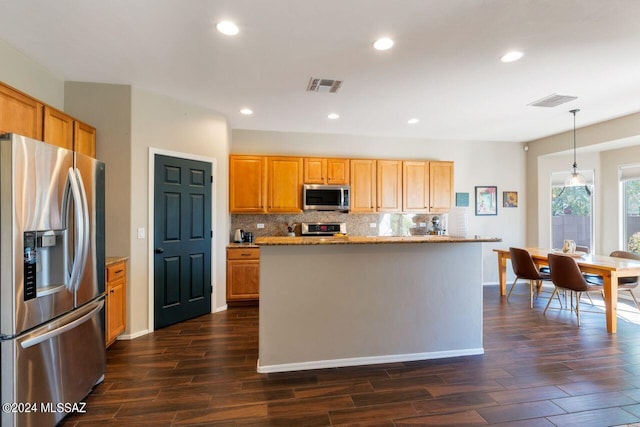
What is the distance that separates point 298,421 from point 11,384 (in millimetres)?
1653

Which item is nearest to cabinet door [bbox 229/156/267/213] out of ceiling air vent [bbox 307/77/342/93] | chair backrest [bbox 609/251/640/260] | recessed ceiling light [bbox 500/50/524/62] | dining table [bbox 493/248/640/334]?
ceiling air vent [bbox 307/77/342/93]

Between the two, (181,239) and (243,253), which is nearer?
(181,239)

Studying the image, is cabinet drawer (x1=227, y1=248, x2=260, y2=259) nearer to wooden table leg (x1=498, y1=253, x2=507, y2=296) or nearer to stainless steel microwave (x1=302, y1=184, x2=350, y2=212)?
stainless steel microwave (x1=302, y1=184, x2=350, y2=212)

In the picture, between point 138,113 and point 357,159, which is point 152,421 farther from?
point 357,159

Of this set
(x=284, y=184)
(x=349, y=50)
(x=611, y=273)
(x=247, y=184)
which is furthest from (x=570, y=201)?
(x=247, y=184)

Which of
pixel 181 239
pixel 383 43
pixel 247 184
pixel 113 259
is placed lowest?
pixel 113 259

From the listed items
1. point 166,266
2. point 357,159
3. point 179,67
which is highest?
point 179,67

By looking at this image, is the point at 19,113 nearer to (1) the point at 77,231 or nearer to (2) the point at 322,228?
(1) the point at 77,231

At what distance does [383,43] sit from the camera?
2.59m

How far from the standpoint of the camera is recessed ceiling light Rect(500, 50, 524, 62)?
2.75 meters

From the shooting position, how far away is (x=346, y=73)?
3184mm

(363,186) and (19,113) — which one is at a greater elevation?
(19,113)

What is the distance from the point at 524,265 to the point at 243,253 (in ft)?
13.5

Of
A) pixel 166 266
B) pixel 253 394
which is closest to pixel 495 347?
pixel 253 394
